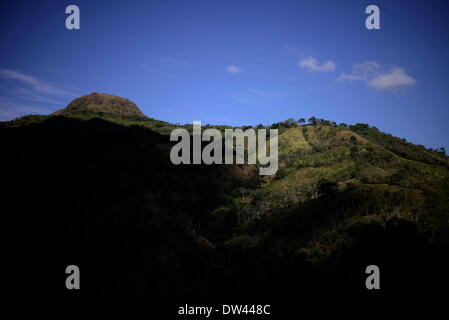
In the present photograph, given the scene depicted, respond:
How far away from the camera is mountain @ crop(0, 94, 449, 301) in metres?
63.2

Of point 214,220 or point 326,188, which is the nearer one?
point 326,188

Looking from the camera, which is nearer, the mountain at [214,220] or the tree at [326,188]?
the mountain at [214,220]

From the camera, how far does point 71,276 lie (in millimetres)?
68000

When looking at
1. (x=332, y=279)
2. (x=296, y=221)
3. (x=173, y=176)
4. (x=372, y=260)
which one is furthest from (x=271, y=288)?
(x=173, y=176)

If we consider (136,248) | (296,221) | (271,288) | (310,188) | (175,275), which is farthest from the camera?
(310,188)

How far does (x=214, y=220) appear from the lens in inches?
4341

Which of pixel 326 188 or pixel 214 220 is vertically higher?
pixel 326 188

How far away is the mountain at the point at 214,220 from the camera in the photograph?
2489 inches

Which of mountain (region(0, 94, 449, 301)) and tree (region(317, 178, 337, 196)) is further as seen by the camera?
tree (region(317, 178, 337, 196))
